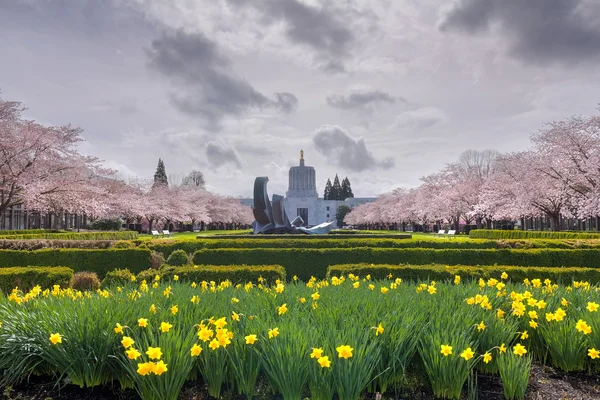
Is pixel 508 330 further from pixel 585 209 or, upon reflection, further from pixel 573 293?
pixel 585 209

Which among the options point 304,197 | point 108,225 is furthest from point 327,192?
point 108,225

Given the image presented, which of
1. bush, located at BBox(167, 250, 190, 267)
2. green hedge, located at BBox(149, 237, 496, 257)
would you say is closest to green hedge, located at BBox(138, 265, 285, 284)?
bush, located at BBox(167, 250, 190, 267)

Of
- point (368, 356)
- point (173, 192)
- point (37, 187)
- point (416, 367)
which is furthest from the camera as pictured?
point (173, 192)

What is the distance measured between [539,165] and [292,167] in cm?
7565

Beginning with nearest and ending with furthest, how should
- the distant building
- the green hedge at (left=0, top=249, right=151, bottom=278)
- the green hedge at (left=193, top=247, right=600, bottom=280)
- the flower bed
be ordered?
the flower bed → the green hedge at (left=193, top=247, right=600, bottom=280) → the green hedge at (left=0, top=249, right=151, bottom=278) → the distant building

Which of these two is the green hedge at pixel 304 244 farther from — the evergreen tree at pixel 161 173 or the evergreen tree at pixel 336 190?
the evergreen tree at pixel 336 190

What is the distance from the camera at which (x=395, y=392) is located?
3246 millimetres

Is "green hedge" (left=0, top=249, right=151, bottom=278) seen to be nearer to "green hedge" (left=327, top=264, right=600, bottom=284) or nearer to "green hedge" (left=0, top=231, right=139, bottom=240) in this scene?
"green hedge" (left=327, top=264, right=600, bottom=284)

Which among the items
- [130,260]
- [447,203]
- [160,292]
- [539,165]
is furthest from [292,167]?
[160,292]

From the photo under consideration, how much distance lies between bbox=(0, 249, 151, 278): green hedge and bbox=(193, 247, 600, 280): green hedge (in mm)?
1808

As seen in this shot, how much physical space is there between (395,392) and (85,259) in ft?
37.8

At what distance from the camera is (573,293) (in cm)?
488

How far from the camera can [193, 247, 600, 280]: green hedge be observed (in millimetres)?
11914

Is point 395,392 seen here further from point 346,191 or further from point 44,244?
point 346,191
